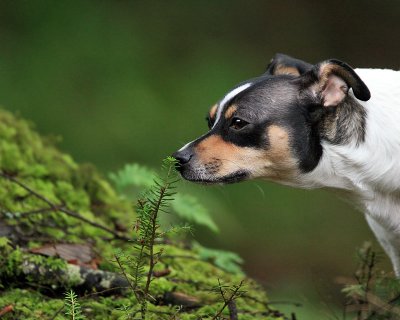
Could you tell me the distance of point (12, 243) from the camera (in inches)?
139

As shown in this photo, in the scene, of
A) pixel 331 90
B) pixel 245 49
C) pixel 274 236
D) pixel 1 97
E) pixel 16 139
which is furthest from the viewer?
pixel 245 49

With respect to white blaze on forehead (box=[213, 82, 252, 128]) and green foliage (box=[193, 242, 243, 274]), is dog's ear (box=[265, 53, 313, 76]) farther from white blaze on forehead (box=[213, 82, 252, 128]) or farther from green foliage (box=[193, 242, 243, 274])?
green foliage (box=[193, 242, 243, 274])

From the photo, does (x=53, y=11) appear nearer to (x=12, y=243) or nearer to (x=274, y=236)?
(x=274, y=236)

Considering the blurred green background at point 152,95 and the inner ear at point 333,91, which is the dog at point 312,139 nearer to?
the inner ear at point 333,91

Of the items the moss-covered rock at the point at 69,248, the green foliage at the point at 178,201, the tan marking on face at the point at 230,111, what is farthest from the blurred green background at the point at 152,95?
the tan marking on face at the point at 230,111

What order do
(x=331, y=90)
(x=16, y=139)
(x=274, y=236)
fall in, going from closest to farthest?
(x=331, y=90) < (x=16, y=139) < (x=274, y=236)

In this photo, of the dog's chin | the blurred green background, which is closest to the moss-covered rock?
the dog's chin

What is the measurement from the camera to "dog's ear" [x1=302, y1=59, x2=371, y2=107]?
3338mm

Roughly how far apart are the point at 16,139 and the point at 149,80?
11.4 feet

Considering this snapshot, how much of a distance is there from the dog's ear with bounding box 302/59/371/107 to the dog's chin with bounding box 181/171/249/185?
1.46ft

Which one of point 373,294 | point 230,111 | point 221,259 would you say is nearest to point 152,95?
point 221,259

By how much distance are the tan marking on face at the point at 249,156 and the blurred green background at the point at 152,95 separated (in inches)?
140

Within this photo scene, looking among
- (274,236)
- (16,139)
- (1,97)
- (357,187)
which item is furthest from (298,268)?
(357,187)

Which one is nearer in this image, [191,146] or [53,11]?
[191,146]
